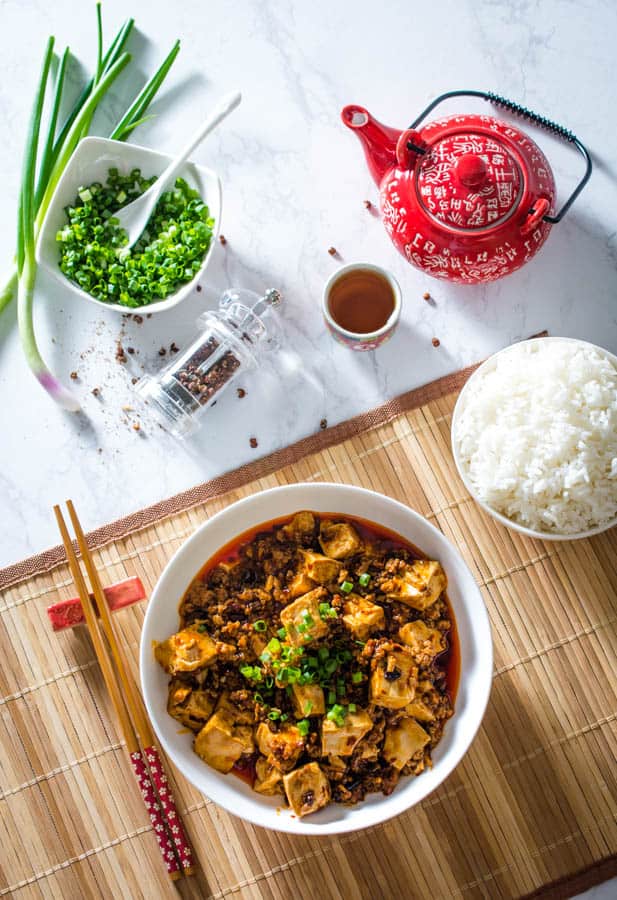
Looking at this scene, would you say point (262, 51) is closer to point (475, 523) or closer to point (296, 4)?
point (296, 4)

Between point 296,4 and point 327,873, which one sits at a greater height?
point 296,4

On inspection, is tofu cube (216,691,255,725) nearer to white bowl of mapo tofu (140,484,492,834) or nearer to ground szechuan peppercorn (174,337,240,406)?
white bowl of mapo tofu (140,484,492,834)

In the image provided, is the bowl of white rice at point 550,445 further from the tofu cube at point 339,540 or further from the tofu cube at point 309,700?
the tofu cube at point 309,700

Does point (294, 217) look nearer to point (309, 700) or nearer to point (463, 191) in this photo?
point (463, 191)

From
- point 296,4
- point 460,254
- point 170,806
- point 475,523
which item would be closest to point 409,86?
point 296,4

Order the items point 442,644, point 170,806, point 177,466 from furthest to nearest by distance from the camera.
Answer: point 177,466
point 170,806
point 442,644

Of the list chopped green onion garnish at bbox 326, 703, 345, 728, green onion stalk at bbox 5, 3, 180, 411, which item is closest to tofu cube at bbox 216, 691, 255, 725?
chopped green onion garnish at bbox 326, 703, 345, 728

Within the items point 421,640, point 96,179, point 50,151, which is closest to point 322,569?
point 421,640
